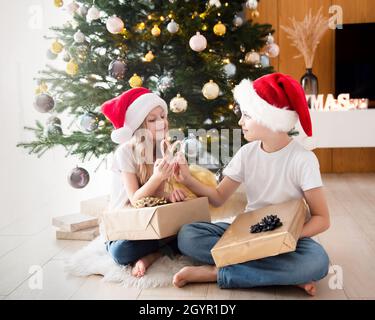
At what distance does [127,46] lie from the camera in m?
2.86

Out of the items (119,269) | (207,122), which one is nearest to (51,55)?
(207,122)

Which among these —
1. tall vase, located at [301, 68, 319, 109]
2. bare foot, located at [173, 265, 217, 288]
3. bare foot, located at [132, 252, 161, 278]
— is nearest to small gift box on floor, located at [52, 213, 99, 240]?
bare foot, located at [132, 252, 161, 278]

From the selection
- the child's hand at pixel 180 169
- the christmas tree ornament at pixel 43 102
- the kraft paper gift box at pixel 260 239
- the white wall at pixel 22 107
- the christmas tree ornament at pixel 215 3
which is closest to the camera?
the kraft paper gift box at pixel 260 239

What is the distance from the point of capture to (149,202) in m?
1.91

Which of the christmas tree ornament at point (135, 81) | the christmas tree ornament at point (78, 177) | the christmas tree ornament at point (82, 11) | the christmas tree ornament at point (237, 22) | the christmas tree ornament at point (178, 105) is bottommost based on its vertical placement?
the christmas tree ornament at point (78, 177)

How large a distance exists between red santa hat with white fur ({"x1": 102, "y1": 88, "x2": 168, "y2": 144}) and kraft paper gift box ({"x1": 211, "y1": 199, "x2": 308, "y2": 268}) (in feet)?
1.90

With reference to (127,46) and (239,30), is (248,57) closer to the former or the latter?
(239,30)

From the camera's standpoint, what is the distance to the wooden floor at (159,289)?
1771mm

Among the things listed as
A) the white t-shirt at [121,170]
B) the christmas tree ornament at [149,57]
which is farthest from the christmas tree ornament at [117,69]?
the white t-shirt at [121,170]

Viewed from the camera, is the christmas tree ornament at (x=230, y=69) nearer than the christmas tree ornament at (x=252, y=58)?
Yes

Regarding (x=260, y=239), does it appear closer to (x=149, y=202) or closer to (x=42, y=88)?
(x=149, y=202)

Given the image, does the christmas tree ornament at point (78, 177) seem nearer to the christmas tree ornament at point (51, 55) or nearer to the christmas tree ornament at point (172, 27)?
the christmas tree ornament at point (51, 55)

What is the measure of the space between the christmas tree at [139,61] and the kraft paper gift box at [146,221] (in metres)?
0.94

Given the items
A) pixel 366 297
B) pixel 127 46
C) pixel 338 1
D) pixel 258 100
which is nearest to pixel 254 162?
pixel 258 100
